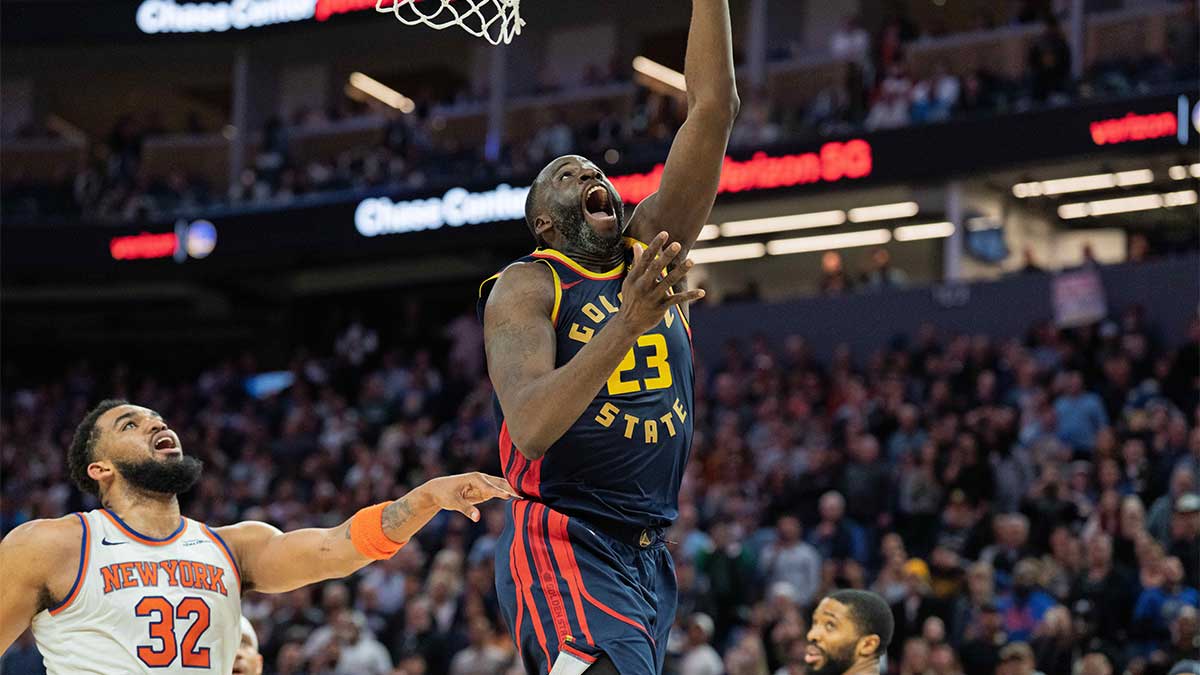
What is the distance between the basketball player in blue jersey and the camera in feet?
14.6

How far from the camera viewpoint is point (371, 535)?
5.41 meters

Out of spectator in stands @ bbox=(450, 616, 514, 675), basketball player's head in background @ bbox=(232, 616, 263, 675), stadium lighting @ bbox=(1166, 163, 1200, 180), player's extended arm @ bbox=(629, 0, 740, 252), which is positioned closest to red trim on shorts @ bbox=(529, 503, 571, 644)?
player's extended arm @ bbox=(629, 0, 740, 252)

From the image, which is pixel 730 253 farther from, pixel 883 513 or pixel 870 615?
pixel 870 615

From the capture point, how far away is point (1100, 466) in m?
12.6

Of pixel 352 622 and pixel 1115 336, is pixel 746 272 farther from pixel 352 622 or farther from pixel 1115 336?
pixel 352 622

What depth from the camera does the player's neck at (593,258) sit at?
A: 189 inches

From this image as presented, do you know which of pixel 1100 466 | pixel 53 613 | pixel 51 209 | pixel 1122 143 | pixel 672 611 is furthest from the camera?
pixel 51 209

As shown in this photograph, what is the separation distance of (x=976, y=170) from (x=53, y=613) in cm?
1532

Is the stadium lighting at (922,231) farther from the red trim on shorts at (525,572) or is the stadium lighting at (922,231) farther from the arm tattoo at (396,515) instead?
the red trim on shorts at (525,572)

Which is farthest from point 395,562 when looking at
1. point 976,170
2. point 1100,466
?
point 976,170

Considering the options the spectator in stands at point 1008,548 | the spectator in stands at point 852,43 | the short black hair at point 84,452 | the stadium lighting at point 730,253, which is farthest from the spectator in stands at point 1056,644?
the stadium lighting at point 730,253

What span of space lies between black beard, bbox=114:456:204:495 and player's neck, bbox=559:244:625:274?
1.61 metres

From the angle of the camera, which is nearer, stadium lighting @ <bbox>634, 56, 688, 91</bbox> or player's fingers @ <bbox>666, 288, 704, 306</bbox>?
player's fingers @ <bbox>666, 288, 704, 306</bbox>

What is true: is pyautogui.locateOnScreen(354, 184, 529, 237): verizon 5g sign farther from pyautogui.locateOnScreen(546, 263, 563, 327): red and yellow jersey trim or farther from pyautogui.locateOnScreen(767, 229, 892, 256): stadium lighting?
pyautogui.locateOnScreen(546, 263, 563, 327): red and yellow jersey trim
